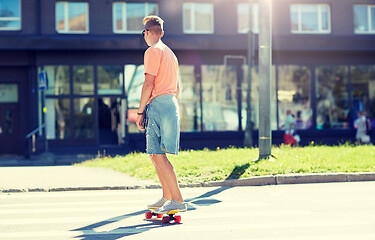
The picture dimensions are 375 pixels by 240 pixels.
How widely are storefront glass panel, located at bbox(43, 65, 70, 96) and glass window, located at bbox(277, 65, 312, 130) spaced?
8.67 meters

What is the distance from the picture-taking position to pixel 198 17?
2319 centimetres

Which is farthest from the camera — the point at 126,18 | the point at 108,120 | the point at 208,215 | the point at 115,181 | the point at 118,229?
the point at 126,18

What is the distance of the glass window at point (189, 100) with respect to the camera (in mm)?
22859

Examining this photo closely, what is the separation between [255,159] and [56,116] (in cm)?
→ 1277

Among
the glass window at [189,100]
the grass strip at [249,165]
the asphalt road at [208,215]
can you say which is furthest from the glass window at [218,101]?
the asphalt road at [208,215]

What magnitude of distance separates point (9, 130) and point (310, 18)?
13505mm

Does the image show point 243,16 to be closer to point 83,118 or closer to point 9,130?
point 83,118

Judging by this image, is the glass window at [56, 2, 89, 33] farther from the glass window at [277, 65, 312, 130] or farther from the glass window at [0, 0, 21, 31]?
the glass window at [277, 65, 312, 130]

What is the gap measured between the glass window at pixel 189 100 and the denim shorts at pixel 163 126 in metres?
17.0

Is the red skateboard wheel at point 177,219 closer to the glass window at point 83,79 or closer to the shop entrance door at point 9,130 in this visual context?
the glass window at point 83,79

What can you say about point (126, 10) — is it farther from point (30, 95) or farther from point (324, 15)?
point (324, 15)

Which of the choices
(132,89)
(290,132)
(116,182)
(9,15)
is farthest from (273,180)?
(9,15)

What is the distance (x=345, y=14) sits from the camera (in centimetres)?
2397

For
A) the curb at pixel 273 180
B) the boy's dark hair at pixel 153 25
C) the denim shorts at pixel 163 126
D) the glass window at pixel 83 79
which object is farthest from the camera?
the glass window at pixel 83 79
